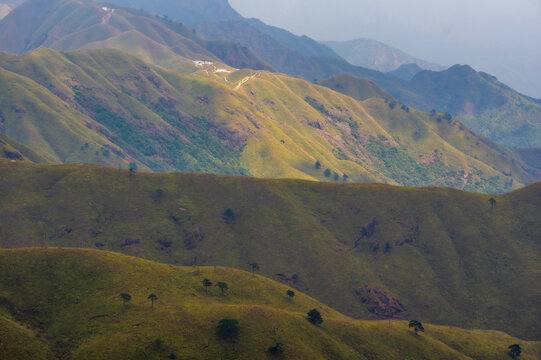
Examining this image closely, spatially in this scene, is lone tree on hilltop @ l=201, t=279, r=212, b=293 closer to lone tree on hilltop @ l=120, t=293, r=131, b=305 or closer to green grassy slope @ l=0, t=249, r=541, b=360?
green grassy slope @ l=0, t=249, r=541, b=360

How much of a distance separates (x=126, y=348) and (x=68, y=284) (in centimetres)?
3705

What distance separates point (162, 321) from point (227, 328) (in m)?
17.4

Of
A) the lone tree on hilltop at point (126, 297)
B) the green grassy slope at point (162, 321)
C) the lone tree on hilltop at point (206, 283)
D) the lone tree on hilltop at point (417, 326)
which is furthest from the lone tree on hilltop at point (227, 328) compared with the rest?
the lone tree on hilltop at point (417, 326)

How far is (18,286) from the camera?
122 metres

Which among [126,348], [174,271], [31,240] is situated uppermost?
[126,348]

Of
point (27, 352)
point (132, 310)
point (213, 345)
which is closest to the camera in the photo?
point (27, 352)

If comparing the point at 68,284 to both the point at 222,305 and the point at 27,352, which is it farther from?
the point at 222,305

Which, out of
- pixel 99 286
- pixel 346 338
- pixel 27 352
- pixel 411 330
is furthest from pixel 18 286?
pixel 411 330

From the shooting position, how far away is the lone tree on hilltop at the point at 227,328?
117 meters

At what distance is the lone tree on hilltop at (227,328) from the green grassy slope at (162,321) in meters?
1.87

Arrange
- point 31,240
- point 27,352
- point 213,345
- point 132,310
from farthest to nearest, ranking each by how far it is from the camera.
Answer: point 31,240
point 132,310
point 213,345
point 27,352

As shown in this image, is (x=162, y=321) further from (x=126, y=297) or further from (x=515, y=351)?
(x=515, y=351)

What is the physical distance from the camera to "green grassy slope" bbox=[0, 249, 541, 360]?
10756cm

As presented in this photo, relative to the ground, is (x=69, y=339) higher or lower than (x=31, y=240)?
higher
